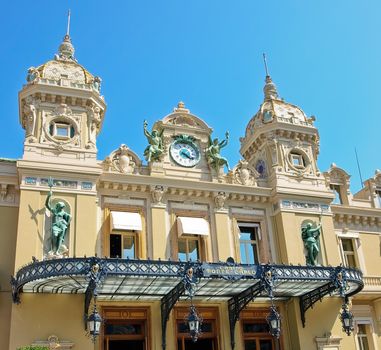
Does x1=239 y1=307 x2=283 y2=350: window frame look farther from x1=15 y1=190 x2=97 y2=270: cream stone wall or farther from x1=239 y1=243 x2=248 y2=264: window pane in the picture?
x1=15 y1=190 x2=97 y2=270: cream stone wall

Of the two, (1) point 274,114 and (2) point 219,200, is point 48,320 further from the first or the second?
(1) point 274,114

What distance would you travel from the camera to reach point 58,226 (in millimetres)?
20641

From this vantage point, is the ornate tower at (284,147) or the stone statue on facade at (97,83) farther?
the ornate tower at (284,147)

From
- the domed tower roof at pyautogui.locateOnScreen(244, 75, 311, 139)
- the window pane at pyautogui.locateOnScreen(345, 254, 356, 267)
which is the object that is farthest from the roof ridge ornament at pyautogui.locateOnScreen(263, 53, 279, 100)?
the window pane at pyautogui.locateOnScreen(345, 254, 356, 267)

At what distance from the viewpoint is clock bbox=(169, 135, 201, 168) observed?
25.3 m

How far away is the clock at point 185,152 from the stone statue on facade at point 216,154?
0.56 m

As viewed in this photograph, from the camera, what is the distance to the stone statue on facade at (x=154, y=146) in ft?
80.3

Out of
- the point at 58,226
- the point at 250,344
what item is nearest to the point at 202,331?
the point at 250,344

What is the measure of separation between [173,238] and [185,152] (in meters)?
4.63

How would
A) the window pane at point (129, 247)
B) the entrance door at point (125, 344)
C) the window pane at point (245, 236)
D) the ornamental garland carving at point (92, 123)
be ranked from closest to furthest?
1. the entrance door at point (125, 344)
2. the window pane at point (129, 247)
3. the ornamental garland carving at point (92, 123)
4. the window pane at point (245, 236)

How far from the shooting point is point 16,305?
63.0 ft

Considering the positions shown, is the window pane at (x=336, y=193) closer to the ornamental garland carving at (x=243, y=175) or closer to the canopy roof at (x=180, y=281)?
the ornamental garland carving at (x=243, y=175)

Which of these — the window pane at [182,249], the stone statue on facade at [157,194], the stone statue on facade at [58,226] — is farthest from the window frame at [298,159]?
the stone statue on facade at [58,226]

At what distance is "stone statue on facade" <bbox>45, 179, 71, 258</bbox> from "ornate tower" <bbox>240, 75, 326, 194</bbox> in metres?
10.3
